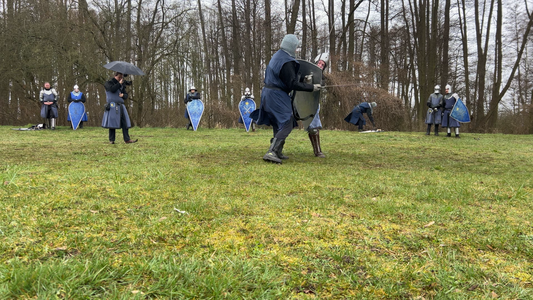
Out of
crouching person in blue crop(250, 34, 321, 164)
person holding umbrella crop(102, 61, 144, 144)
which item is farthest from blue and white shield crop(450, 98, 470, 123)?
person holding umbrella crop(102, 61, 144, 144)

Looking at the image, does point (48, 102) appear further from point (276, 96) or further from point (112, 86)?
point (276, 96)

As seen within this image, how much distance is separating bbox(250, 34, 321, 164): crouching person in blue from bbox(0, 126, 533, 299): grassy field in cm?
135

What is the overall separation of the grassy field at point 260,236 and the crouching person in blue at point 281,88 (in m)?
1.35

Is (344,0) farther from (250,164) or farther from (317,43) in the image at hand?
(250,164)

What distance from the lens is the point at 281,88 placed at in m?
5.65

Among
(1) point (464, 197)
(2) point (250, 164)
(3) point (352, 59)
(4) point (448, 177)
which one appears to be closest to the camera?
(1) point (464, 197)

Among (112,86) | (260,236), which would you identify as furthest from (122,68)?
(260,236)

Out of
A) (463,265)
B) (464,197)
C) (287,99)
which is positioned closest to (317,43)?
(287,99)

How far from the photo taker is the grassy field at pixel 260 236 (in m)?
1.65

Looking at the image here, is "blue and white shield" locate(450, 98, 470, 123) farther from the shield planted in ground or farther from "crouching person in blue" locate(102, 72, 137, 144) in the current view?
"crouching person in blue" locate(102, 72, 137, 144)

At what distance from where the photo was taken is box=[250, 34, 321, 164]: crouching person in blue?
18.0 ft

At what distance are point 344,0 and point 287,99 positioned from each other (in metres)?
19.7

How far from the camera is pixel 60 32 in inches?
698

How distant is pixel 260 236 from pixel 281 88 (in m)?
3.64
